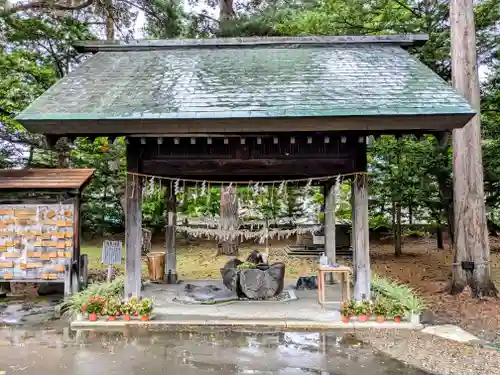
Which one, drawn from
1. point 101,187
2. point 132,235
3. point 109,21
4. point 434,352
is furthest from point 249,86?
point 101,187

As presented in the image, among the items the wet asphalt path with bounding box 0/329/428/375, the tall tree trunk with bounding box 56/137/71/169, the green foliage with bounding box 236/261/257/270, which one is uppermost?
the tall tree trunk with bounding box 56/137/71/169

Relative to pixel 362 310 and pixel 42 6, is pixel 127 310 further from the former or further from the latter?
pixel 42 6

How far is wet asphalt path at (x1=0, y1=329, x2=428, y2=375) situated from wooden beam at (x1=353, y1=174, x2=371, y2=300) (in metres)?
1.21

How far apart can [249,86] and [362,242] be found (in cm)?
328

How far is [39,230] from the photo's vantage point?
7.84 m

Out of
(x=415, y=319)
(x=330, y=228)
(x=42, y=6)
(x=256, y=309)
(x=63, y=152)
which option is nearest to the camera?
(x=415, y=319)

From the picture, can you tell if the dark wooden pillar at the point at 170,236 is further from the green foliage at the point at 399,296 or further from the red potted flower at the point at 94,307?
the green foliage at the point at 399,296

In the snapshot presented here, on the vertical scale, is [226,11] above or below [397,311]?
above

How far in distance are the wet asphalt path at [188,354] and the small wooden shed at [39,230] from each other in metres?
1.90

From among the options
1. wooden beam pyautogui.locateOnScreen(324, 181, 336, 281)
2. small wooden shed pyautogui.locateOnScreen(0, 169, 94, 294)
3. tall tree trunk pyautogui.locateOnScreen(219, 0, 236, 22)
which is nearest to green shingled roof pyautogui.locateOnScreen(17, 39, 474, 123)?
small wooden shed pyautogui.locateOnScreen(0, 169, 94, 294)

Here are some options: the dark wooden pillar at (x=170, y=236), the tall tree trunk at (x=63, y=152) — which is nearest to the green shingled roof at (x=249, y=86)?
the dark wooden pillar at (x=170, y=236)

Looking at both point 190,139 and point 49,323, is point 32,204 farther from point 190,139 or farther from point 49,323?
point 190,139

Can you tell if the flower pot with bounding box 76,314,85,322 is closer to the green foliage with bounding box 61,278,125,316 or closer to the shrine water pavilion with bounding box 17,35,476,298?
the green foliage with bounding box 61,278,125,316

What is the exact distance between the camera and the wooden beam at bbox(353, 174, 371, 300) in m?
6.79
